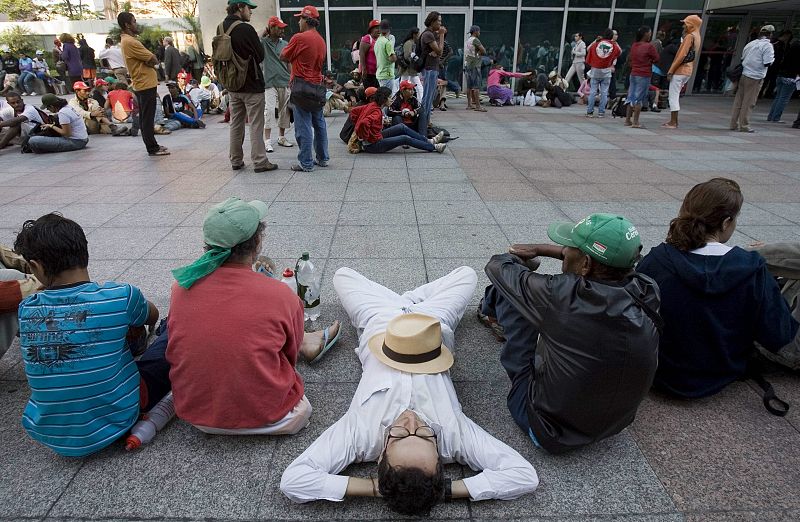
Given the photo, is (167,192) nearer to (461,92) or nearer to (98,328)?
(98,328)

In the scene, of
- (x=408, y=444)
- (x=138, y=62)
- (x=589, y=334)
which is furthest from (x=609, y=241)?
(x=138, y=62)

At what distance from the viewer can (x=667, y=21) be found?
55.1 feet

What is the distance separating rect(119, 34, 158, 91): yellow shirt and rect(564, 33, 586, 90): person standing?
12.5 metres

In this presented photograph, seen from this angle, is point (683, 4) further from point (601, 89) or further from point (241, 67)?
point (241, 67)

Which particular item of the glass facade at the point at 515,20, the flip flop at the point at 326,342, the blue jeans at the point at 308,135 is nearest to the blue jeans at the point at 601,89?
the glass facade at the point at 515,20

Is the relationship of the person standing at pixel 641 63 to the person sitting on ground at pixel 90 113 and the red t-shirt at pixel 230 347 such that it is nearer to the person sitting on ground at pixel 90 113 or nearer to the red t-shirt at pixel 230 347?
the red t-shirt at pixel 230 347

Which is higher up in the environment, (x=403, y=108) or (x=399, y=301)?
(x=403, y=108)

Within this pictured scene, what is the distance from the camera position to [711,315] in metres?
2.49

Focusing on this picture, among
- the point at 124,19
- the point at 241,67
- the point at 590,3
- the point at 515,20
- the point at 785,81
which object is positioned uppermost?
the point at 590,3

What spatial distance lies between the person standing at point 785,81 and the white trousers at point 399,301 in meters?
12.6

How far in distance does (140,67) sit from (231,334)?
287 inches

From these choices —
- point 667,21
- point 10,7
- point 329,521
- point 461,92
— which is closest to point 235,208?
point 329,521

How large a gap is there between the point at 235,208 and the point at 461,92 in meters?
16.5

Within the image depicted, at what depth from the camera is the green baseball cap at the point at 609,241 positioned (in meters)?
2.11
